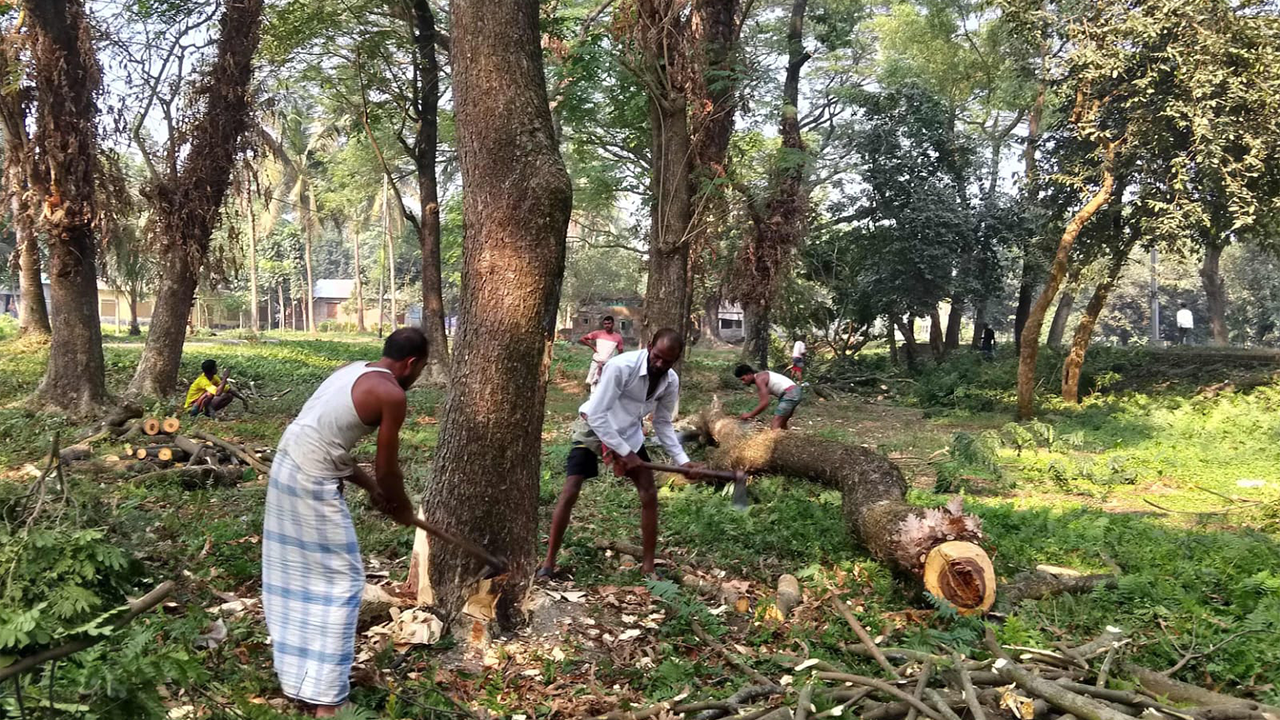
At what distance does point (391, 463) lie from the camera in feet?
11.2

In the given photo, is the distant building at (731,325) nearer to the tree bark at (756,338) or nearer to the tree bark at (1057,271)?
the tree bark at (756,338)

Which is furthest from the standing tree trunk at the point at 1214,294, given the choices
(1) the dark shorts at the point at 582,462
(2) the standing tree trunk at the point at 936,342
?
(1) the dark shorts at the point at 582,462

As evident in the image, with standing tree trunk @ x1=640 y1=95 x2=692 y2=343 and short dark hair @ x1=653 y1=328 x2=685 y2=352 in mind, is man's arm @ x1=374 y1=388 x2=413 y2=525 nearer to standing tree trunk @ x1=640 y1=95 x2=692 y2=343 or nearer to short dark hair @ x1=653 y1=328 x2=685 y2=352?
short dark hair @ x1=653 y1=328 x2=685 y2=352

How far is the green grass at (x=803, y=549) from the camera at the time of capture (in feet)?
11.9

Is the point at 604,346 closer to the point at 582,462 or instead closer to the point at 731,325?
the point at 582,462

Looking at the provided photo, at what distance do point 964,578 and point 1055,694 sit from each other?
1.33 metres

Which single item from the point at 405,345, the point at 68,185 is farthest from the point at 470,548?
the point at 68,185

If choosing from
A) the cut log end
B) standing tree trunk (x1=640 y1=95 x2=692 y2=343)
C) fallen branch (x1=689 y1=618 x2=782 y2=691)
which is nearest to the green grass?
fallen branch (x1=689 y1=618 x2=782 y2=691)

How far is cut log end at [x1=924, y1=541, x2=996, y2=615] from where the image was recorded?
451cm

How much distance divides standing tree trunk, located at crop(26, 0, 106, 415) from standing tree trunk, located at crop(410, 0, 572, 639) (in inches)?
315

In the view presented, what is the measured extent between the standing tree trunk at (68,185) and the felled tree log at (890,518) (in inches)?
324

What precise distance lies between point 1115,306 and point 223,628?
169 ft

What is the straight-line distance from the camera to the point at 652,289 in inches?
447

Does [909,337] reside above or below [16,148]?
below
